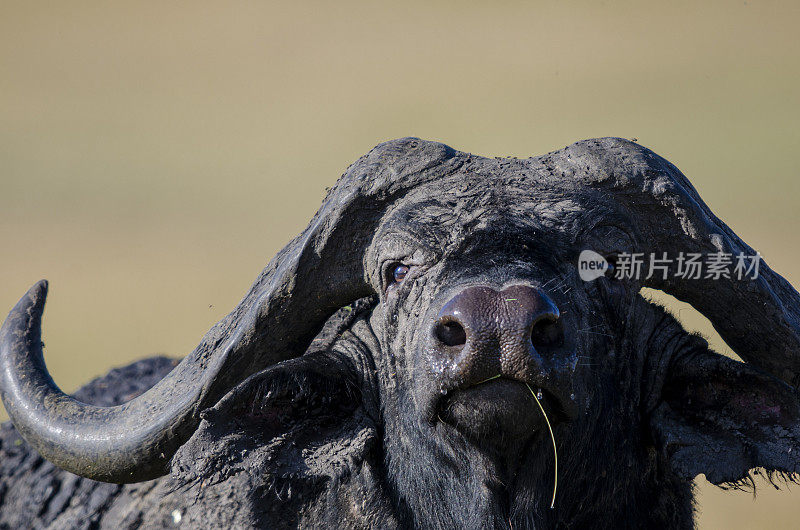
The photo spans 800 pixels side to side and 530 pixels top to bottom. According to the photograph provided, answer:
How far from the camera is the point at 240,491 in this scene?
4.01 metres

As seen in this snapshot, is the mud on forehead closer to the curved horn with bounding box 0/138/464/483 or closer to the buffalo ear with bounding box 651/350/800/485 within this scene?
the curved horn with bounding box 0/138/464/483

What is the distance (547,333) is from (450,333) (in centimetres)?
34

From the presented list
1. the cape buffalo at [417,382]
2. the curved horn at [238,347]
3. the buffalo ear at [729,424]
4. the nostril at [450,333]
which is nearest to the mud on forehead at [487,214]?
the cape buffalo at [417,382]

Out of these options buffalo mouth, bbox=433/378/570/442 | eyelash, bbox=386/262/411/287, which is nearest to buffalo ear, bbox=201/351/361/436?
eyelash, bbox=386/262/411/287

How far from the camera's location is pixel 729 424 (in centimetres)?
388

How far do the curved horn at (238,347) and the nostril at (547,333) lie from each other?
1.11 metres

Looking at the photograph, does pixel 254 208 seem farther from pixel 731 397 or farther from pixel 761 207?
pixel 731 397

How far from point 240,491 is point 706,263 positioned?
230 cm

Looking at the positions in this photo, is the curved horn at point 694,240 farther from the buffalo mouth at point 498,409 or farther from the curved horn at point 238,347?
the buffalo mouth at point 498,409

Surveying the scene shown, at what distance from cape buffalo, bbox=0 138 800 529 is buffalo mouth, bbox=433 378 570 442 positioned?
0.04 metres

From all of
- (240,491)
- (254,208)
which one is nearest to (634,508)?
(240,491)

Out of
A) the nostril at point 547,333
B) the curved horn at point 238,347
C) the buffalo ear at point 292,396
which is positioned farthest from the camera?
the curved horn at point 238,347

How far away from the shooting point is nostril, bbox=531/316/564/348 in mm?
3170

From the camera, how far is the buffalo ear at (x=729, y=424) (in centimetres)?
379
